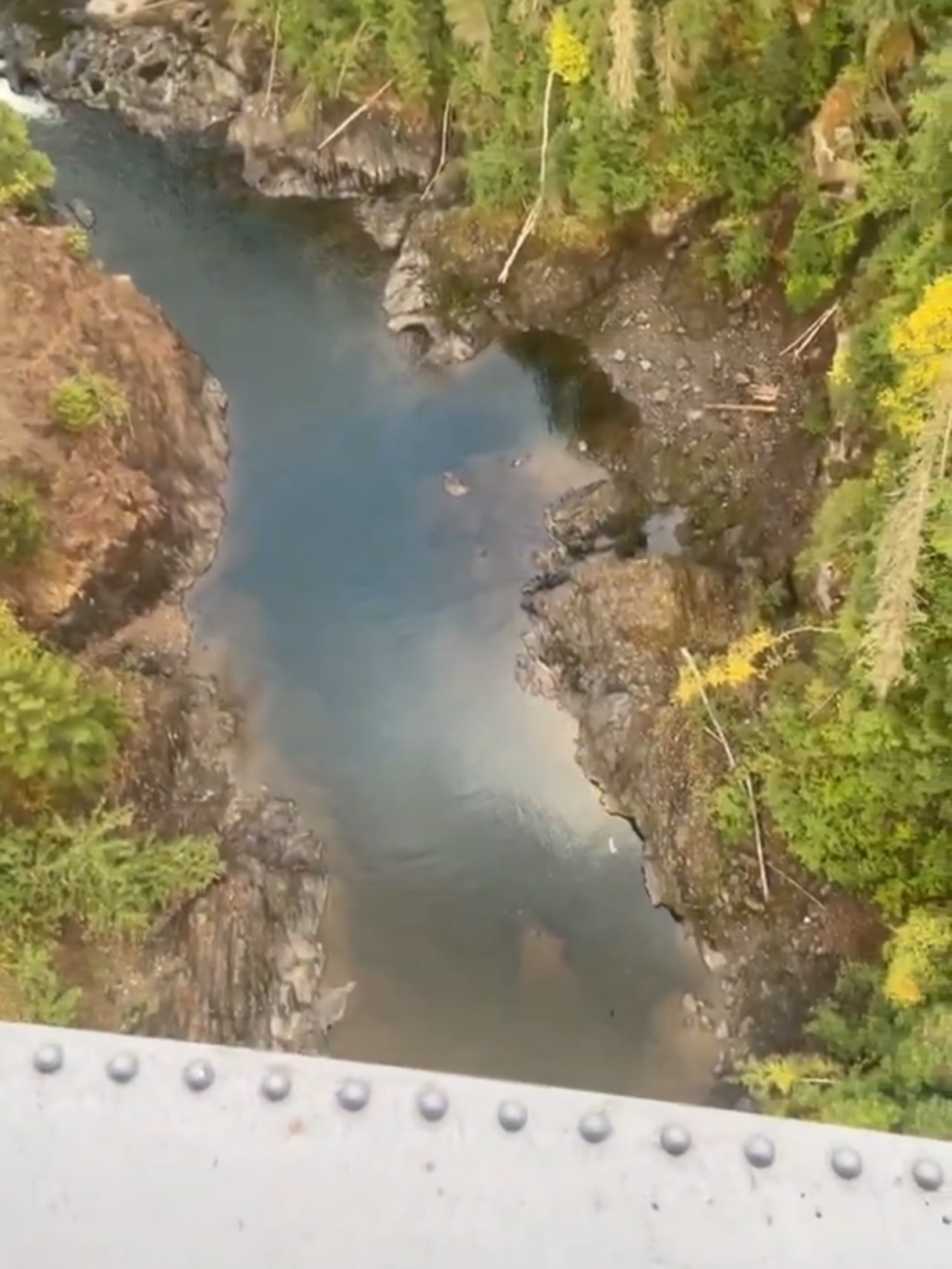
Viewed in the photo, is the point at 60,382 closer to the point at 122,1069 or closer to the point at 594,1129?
the point at 122,1069

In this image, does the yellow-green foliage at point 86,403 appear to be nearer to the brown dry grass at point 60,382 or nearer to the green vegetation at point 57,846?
the brown dry grass at point 60,382

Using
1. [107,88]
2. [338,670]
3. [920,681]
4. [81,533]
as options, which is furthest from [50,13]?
[920,681]

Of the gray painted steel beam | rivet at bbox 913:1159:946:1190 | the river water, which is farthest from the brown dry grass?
rivet at bbox 913:1159:946:1190

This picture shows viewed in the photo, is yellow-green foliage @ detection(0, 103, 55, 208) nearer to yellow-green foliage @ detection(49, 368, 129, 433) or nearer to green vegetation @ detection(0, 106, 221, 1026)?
yellow-green foliage @ detection(49, 368, 129, 433)

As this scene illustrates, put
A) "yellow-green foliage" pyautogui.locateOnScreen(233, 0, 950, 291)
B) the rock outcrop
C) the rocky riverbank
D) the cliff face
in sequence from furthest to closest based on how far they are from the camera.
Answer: the rock outcrop
"yellow-green foliage" pyautogui.locateOnScreen(233, 0, 950, 291)
the rocky riverbank
the cliff face

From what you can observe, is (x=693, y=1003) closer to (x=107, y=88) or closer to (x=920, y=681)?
(x=920, y=681)

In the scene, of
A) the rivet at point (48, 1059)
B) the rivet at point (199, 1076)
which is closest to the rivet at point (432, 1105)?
the rivet at point (199, 1076)

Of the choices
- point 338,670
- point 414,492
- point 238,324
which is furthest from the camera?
point 238,324
